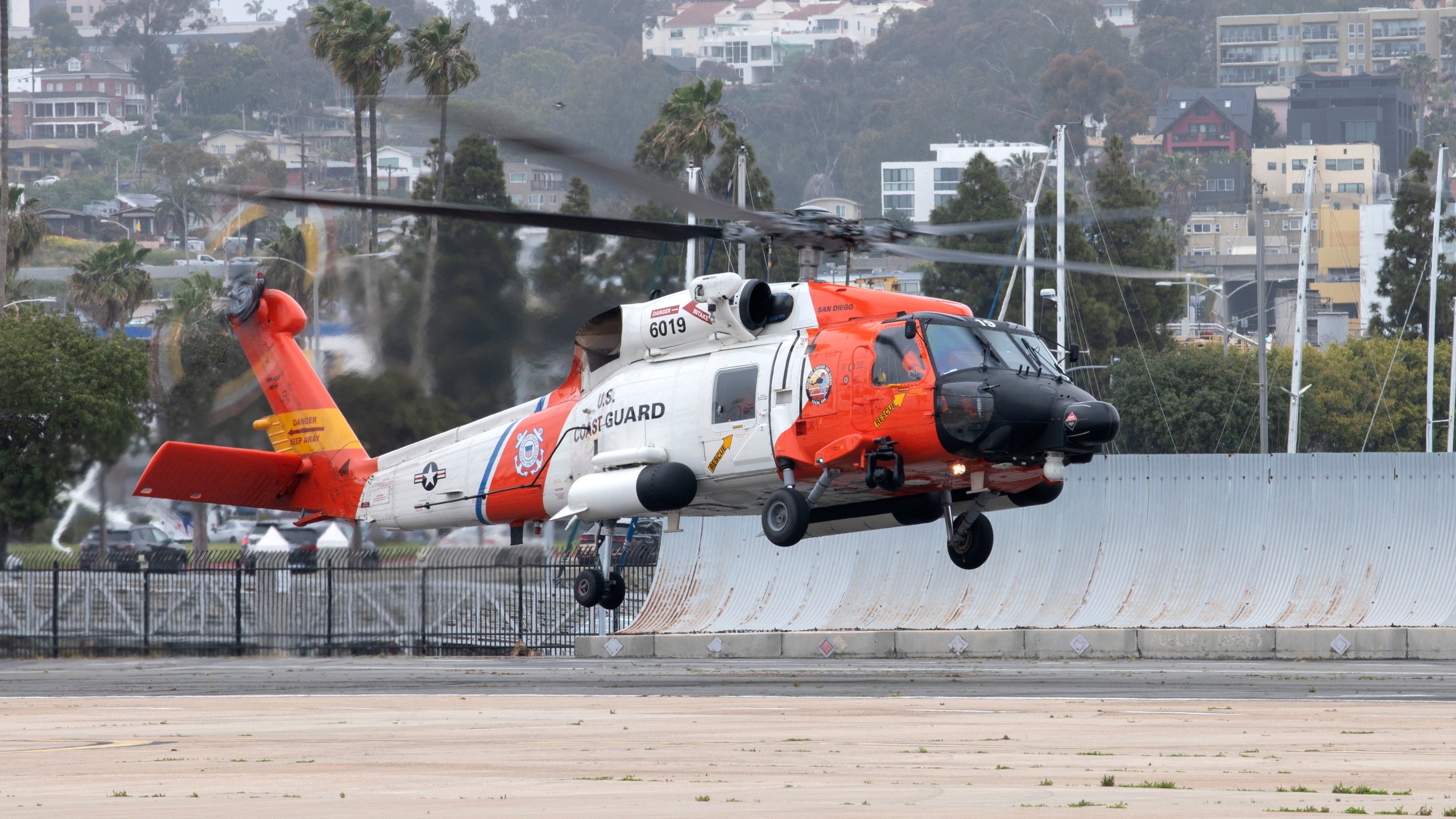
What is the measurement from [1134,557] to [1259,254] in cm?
2368

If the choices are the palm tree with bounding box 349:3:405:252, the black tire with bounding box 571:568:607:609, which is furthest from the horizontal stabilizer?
the palm tree with bounding box 349:3:405:252

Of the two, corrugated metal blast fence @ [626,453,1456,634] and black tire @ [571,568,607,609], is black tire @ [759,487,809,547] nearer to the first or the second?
black tire @ [571,568,607,609]

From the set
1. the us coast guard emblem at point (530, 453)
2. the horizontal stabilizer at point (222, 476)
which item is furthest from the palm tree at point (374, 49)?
the us coast guard emblem at point (530, 453)

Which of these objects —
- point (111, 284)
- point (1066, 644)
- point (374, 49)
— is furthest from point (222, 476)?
point (111, 284)

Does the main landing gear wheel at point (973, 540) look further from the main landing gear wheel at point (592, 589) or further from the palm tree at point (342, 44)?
the palm tree at point (342, 44)

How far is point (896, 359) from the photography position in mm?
18672

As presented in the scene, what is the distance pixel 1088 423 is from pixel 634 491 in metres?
5.62

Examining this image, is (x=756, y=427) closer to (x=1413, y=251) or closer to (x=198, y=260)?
(x=1413, y=251)

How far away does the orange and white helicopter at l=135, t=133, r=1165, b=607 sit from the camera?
18.2 meters

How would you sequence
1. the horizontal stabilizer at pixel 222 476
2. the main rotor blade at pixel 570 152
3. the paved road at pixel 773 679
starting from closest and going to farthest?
the main rotor blade at pixel 570 152, the paved road at pixel 773 679, the horizontal stabilizer at pixel 222 476

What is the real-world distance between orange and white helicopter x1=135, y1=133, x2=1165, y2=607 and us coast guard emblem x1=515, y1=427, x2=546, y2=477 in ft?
0.10

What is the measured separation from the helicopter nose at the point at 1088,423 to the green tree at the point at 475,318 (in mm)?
15167

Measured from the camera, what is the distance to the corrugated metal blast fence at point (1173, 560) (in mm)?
26234

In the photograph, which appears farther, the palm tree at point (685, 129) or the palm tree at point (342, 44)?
the palm tree at point (685, 129)
